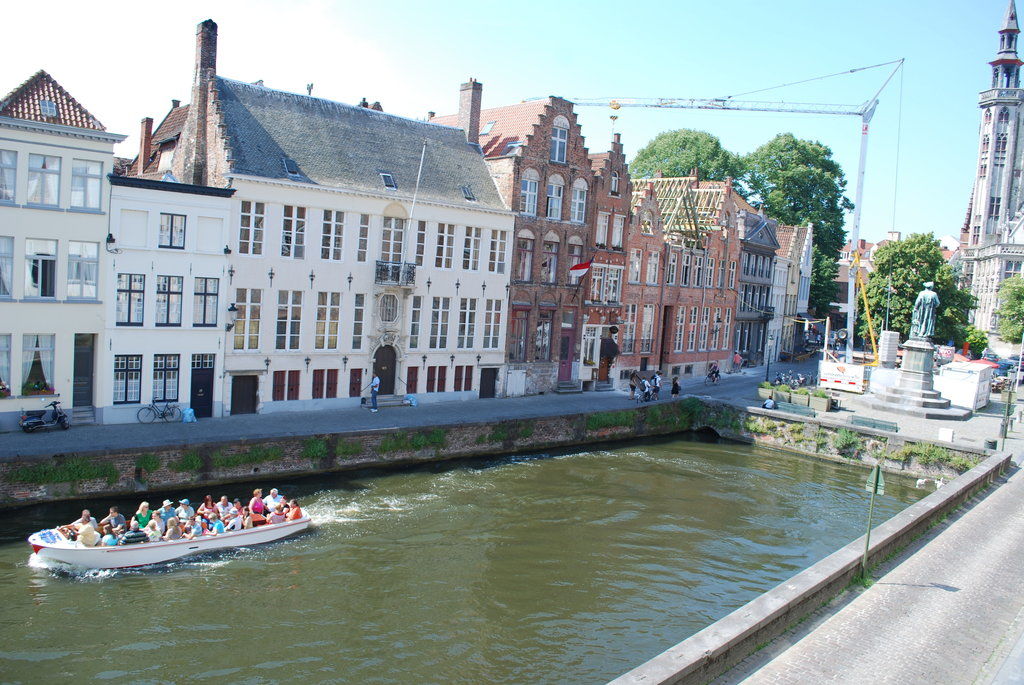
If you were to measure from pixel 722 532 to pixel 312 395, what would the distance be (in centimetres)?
1646

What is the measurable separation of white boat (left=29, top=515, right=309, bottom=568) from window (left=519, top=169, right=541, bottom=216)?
2171 cm

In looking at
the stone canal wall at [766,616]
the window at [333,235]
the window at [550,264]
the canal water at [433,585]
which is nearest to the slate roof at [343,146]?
the window at [333,235]

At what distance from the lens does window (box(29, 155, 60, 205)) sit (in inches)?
979

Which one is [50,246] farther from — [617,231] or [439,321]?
[617,231]

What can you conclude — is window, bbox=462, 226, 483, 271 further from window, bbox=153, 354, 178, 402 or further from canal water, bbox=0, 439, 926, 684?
window, bbox=153, 354, 178, 402

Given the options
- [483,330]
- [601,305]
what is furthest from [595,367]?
[483,330]

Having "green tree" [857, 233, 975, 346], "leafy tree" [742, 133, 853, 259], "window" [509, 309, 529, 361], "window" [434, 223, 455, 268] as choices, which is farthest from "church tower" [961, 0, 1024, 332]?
"window" [434, 223, 455, 268]

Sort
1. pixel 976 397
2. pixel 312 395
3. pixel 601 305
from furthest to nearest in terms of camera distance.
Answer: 1. pixel 976 397
2. pixel 601 305
3. pixel 312 395

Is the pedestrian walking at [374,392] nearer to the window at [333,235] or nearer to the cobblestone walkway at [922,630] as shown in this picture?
the window at [333,235]

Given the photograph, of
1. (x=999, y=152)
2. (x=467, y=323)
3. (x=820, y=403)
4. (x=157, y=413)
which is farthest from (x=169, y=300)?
(x=999, y=152)

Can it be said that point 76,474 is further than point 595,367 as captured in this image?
No

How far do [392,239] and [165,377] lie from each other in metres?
10.6

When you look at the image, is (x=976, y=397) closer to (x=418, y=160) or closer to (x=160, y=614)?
(x=418, y=160)

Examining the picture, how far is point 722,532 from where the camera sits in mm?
25031
